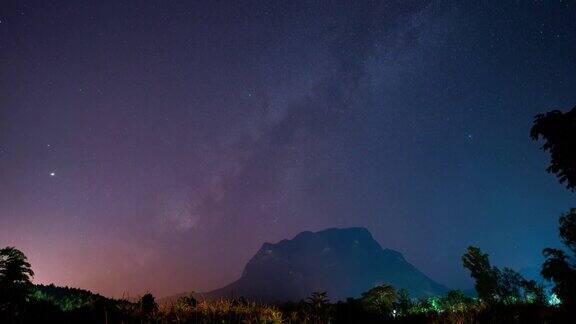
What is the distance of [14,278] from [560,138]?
2047 cm

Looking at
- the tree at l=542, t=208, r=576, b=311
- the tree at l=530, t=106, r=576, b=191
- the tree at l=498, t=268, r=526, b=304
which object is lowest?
the tree at l=498, t=268, r=526, b=304

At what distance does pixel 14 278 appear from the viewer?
13484 mm

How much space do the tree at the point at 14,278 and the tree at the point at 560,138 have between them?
19.4 metres

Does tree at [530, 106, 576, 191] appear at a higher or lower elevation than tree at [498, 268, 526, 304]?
higher

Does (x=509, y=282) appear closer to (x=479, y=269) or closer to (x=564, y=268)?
(x=479, y=269)

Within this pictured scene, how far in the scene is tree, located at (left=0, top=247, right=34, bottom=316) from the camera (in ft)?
42.4

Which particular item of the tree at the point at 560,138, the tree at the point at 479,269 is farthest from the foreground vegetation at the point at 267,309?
the tree at the point at 479,269

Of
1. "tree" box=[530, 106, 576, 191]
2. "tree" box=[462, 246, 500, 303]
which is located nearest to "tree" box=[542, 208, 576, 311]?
"tree" box=[530, 106, 576, 191]

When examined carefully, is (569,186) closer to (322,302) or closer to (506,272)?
(322,302)

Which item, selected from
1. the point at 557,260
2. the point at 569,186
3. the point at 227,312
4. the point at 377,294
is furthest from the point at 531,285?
the point at 227,312

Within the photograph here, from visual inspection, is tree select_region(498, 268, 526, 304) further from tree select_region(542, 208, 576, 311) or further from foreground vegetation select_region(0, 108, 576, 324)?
foreground vegetation select_region(0, 108, 576, 324)

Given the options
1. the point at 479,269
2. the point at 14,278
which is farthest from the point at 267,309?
the point at 479,269

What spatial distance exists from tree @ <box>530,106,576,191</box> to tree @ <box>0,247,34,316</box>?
19358 millimetres

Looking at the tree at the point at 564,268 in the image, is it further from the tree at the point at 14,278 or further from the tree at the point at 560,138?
the tree at the point at 14,278
